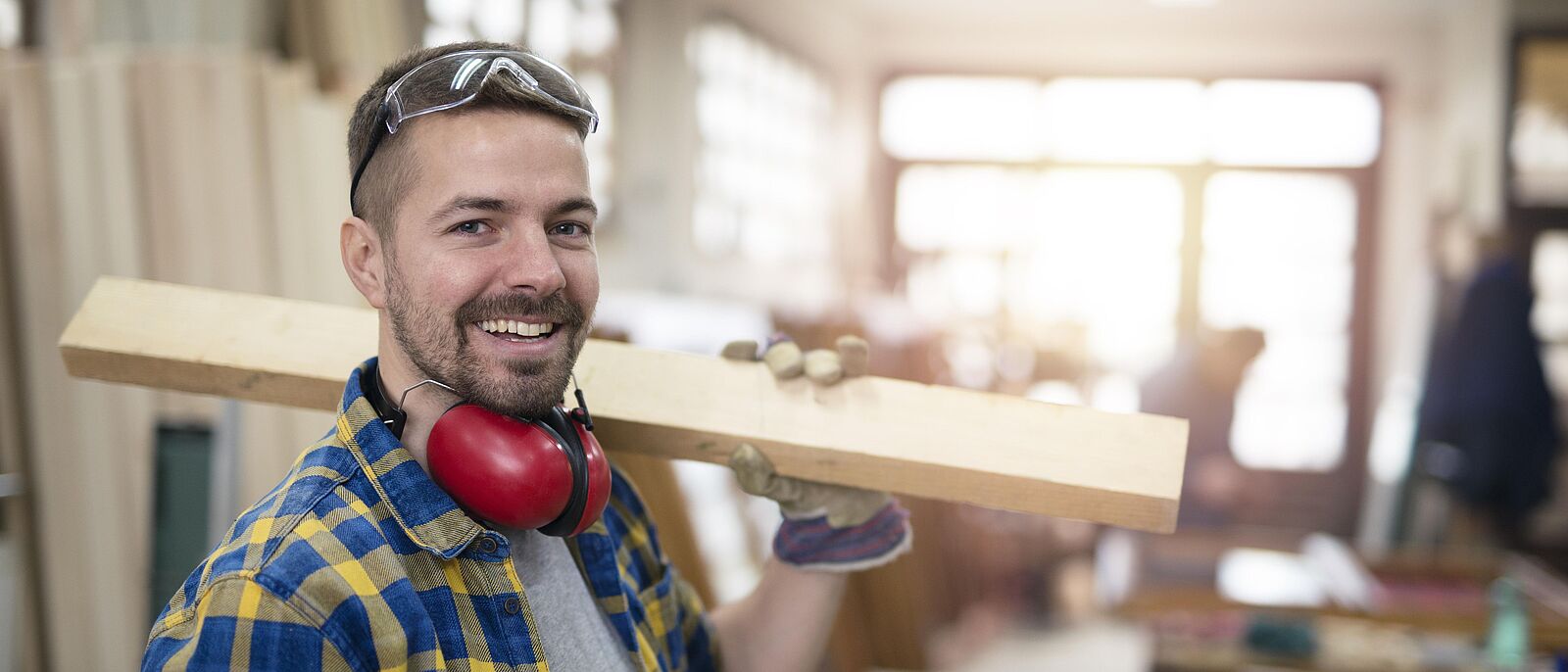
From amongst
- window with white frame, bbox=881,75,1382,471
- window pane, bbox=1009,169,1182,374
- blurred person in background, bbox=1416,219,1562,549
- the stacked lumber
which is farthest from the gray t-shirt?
window pane, bbox=1009,169,1182,374

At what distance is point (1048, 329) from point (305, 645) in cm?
768

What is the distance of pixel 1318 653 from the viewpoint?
3000 mm

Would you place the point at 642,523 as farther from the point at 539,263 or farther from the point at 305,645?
the point at 305,645

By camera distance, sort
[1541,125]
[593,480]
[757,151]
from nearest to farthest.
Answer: [593,480]
[757,151]
[1541,125]

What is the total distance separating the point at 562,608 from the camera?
1187 mm

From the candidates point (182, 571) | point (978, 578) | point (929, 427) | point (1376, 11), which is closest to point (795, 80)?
point (978, 578)

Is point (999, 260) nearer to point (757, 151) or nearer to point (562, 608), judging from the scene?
point (757, 151)

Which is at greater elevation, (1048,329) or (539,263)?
(539,263)

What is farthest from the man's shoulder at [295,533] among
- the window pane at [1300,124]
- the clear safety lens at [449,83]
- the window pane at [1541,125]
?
the window pane at [1300,124]

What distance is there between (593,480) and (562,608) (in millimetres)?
137

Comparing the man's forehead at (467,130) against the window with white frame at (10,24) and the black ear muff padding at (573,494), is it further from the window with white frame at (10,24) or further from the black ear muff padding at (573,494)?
the window with white frame at (10,24)

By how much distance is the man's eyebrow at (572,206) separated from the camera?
44.5 inches

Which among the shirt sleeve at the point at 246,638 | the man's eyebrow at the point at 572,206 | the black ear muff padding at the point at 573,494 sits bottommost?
the shirt sleeve at the point at 246,638

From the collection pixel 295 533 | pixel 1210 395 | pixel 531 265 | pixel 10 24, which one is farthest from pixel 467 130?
pixel 1210 395
